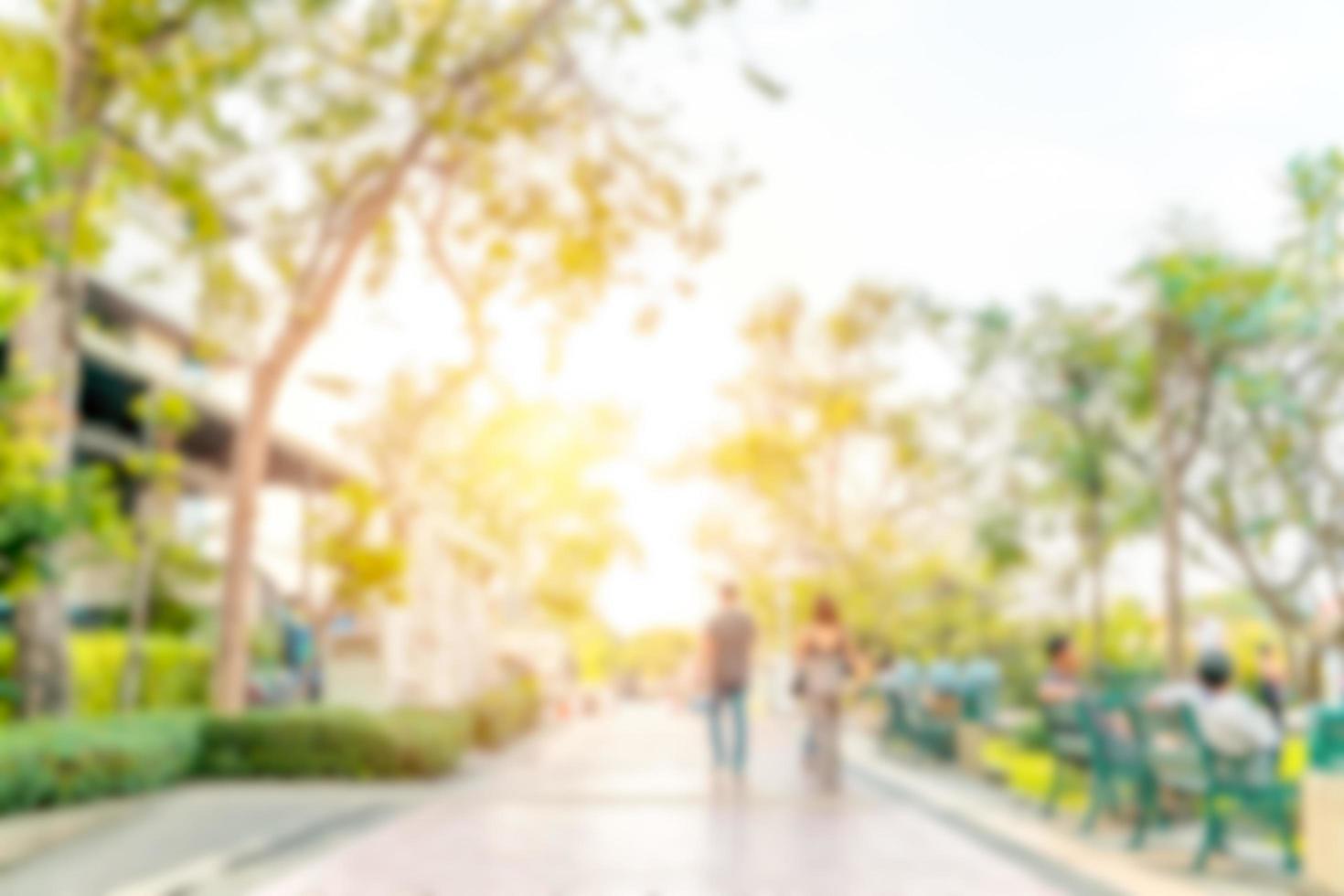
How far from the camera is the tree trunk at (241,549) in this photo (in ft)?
57.5

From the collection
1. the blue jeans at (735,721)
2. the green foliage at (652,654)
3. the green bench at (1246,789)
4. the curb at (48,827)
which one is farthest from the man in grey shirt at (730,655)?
the green foliage at (652,654)

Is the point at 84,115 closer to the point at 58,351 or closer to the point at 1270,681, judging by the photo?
the point at 58,351

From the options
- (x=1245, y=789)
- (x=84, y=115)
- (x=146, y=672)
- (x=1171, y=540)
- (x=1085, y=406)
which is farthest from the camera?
(x=1085, y=406)

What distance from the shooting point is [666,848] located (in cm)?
1016

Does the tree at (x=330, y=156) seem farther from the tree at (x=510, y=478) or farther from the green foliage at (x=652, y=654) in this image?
the green foliage at (x=652, y=654)

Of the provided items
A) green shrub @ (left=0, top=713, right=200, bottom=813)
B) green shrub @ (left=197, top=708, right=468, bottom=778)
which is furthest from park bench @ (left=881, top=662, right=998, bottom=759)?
green shrub @ (left=0, top=713, right=200, bottom=813)

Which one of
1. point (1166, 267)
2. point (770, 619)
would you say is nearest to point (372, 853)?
point (1166, 267)

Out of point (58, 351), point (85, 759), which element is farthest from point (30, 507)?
point (58, 351)

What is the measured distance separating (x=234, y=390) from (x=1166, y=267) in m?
23.8

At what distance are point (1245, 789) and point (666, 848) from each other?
365 centimetres

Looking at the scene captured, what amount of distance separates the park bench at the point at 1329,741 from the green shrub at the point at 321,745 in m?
10.4

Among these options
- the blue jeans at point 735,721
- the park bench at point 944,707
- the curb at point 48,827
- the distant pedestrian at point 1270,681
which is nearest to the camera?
the curb at point 48,827

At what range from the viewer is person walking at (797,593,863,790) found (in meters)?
15.2

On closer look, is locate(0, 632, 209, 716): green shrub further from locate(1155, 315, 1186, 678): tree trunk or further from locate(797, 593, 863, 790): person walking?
locate(1155, 315, 1186, 678): tree trunk
